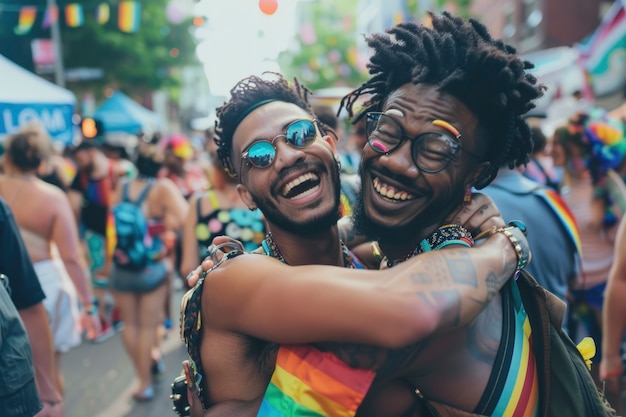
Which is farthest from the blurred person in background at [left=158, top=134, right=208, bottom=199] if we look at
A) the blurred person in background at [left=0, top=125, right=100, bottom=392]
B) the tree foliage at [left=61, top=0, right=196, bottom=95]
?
the tree foliage at [left=61, top=0, right=196, bottom=95]

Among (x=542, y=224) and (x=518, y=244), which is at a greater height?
(x=518, y=244)

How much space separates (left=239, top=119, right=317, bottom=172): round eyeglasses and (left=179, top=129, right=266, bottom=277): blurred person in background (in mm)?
2144

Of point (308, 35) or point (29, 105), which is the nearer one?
point (29, 105)

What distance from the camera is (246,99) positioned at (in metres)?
2.23

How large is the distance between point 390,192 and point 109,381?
4.71 metres

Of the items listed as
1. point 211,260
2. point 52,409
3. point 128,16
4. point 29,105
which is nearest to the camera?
point 211,260

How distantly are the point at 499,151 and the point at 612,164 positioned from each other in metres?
3.03

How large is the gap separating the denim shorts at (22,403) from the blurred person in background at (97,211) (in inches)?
179

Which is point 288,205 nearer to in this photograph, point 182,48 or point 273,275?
point 273,275

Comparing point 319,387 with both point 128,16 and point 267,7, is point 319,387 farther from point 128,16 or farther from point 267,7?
point 128,16

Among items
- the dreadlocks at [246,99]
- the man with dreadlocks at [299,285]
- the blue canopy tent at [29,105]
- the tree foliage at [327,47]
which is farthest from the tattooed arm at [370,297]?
the tree foliage at [327,47]

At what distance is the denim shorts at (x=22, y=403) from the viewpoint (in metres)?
2.19

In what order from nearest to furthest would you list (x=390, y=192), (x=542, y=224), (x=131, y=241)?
(x=390, y=192)
(x=542, y=224)
(x=131, y=241)

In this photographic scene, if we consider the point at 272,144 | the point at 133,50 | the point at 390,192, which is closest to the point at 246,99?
the point at 272,144
